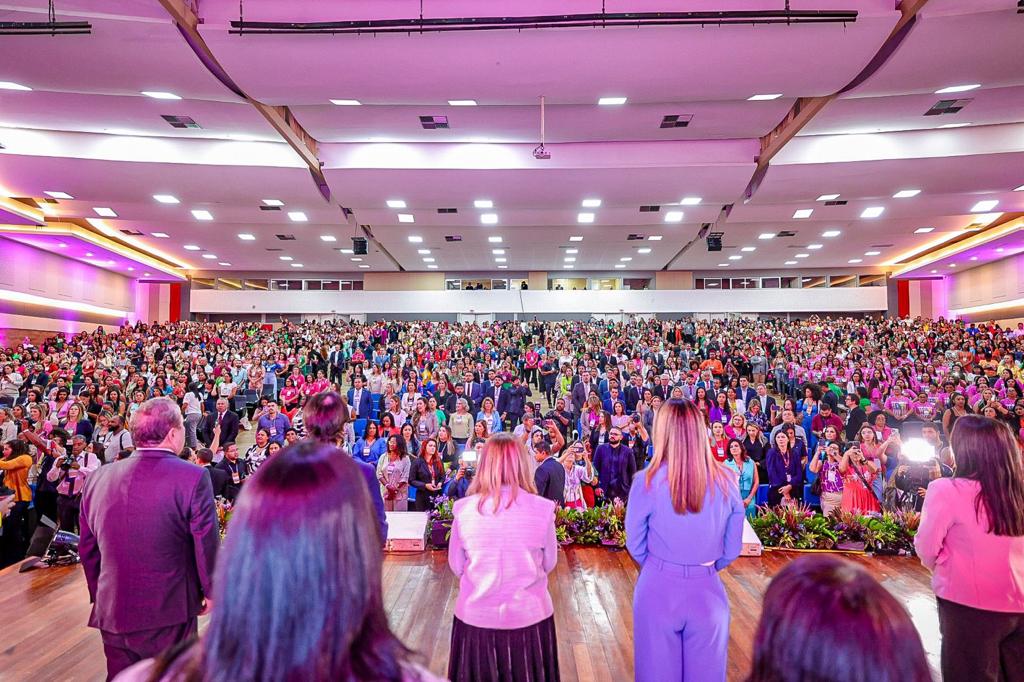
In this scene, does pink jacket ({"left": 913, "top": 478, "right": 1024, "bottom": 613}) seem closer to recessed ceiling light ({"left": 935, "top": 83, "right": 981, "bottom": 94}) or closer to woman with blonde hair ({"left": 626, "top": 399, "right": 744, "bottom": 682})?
woman with blonde hair ({"left": 626, "top": 399, "right": 744, "bottom": 682})

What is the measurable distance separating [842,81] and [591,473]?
5.98 m

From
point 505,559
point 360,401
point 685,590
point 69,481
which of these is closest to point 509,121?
point 360,401

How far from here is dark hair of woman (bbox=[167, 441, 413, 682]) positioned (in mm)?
743

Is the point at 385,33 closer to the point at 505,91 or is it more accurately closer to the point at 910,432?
the point at 505,91

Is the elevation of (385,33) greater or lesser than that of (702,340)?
greater

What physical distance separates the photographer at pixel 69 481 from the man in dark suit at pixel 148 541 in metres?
4.64

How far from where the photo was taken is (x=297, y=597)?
0.76m

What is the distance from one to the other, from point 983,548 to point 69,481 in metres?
7.28

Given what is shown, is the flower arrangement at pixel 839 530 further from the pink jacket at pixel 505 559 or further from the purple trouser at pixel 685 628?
the pink jacket at pixel 505 559

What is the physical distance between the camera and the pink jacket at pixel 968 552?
6.68 feet

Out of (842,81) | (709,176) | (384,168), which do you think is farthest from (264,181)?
(842,81)

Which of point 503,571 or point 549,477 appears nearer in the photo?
point 503,571

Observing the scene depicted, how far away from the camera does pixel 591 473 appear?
21.5 feet

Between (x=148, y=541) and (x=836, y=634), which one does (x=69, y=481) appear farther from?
(x=836, y=634)
